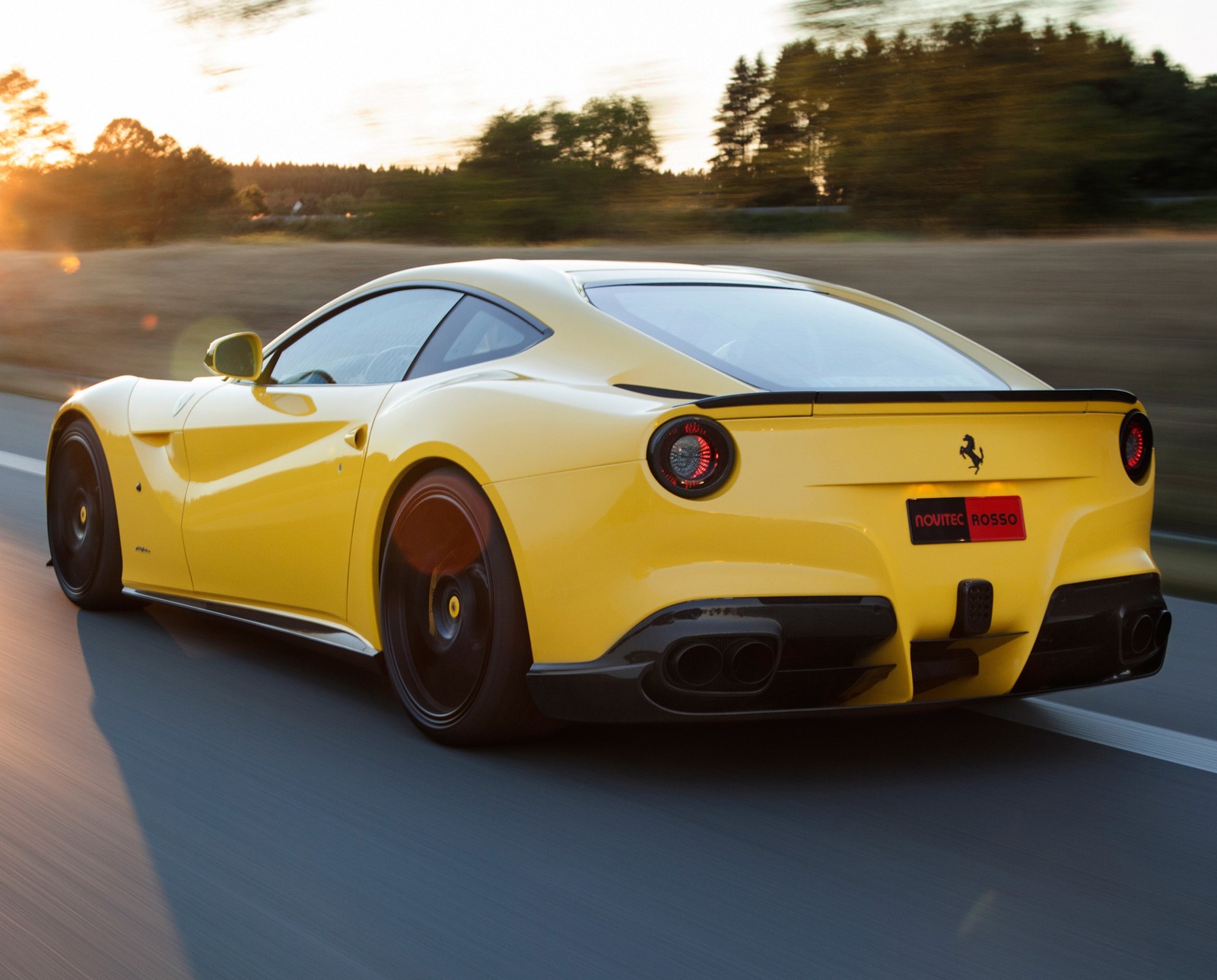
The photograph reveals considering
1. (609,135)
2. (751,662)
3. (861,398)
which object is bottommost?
(751,662)

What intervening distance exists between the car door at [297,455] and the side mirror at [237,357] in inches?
2.5

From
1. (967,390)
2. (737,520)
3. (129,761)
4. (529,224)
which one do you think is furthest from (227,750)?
(529,224)

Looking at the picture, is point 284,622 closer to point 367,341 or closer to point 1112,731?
point 367,341

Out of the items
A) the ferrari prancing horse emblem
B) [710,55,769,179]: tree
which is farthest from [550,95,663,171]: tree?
the ferrari prancing horse emblem

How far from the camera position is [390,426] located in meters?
3.94

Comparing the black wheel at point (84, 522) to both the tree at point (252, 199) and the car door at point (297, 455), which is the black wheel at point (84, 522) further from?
the tree at point (252, 199)

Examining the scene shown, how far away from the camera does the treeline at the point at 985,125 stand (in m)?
11.9

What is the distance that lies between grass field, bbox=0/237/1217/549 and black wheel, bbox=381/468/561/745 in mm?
4034

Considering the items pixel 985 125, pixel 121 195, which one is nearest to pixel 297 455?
pixel 985 125

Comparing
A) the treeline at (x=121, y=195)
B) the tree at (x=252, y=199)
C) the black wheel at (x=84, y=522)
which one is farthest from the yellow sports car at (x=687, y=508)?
the treeline at (x=121, y=195)

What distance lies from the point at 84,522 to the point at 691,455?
10.2 ft

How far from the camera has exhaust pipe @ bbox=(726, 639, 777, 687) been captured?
3.17m

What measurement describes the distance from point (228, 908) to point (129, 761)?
1000mm

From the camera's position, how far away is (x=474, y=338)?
4.02m
